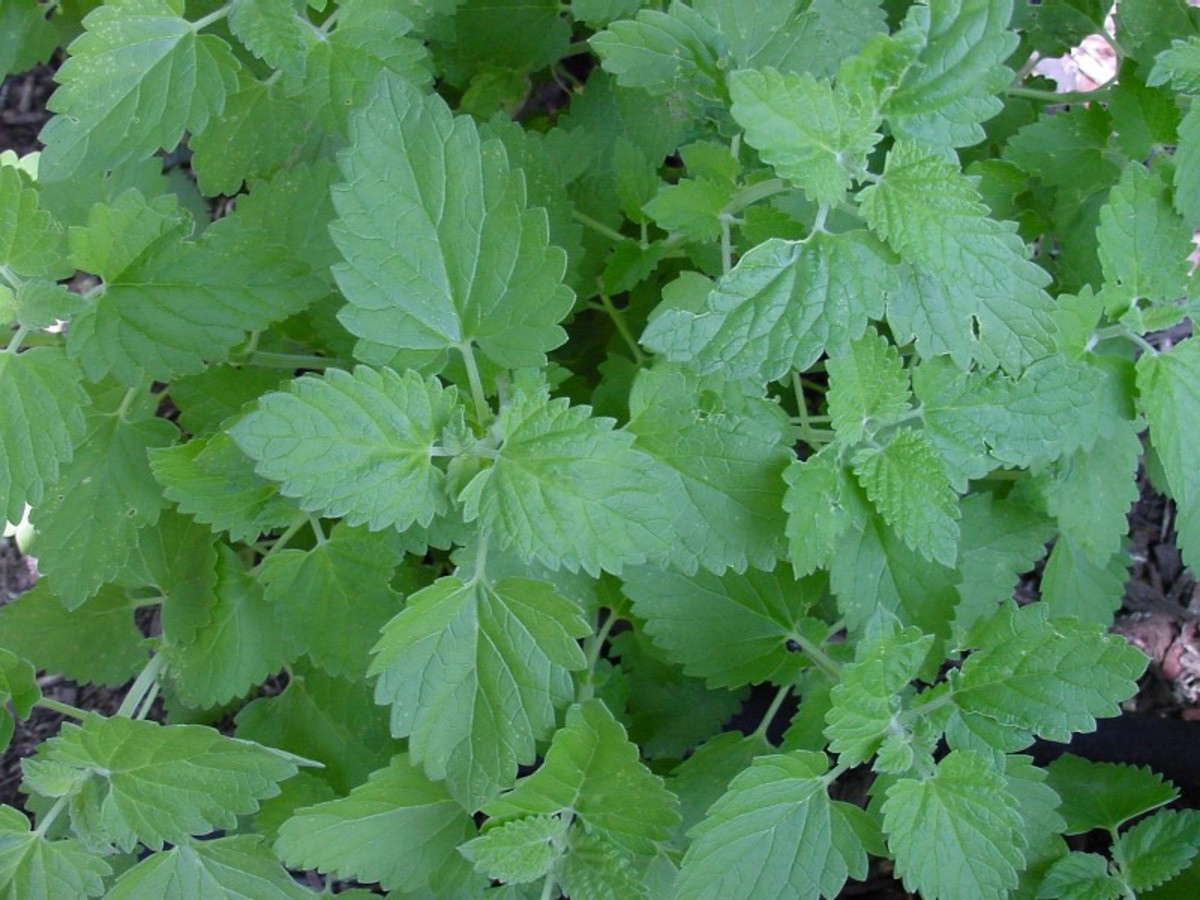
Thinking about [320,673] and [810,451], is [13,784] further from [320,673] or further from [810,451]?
[810,451]

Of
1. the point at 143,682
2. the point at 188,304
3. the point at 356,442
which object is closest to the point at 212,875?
the point at 143,682

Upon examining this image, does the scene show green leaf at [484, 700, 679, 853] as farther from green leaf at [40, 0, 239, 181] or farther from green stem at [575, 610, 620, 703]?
green leaf at [40, 0, 239, 181]

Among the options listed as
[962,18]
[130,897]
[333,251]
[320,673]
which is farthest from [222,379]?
[962,18]

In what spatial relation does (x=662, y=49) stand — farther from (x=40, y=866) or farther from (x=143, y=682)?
(x=40, y=866)

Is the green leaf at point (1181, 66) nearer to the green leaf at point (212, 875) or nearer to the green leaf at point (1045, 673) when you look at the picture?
the green leaf at point (1045, 673)

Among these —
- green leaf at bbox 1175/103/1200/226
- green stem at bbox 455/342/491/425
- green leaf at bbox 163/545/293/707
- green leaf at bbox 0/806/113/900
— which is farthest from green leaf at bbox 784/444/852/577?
green leaf at bbox 0/806/113/900

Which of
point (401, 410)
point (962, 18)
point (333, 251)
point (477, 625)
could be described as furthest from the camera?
point (333, 251)

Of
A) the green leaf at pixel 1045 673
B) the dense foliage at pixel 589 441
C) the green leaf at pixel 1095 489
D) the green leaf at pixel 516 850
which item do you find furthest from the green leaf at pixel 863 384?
the green leaf at pixel 516 850
